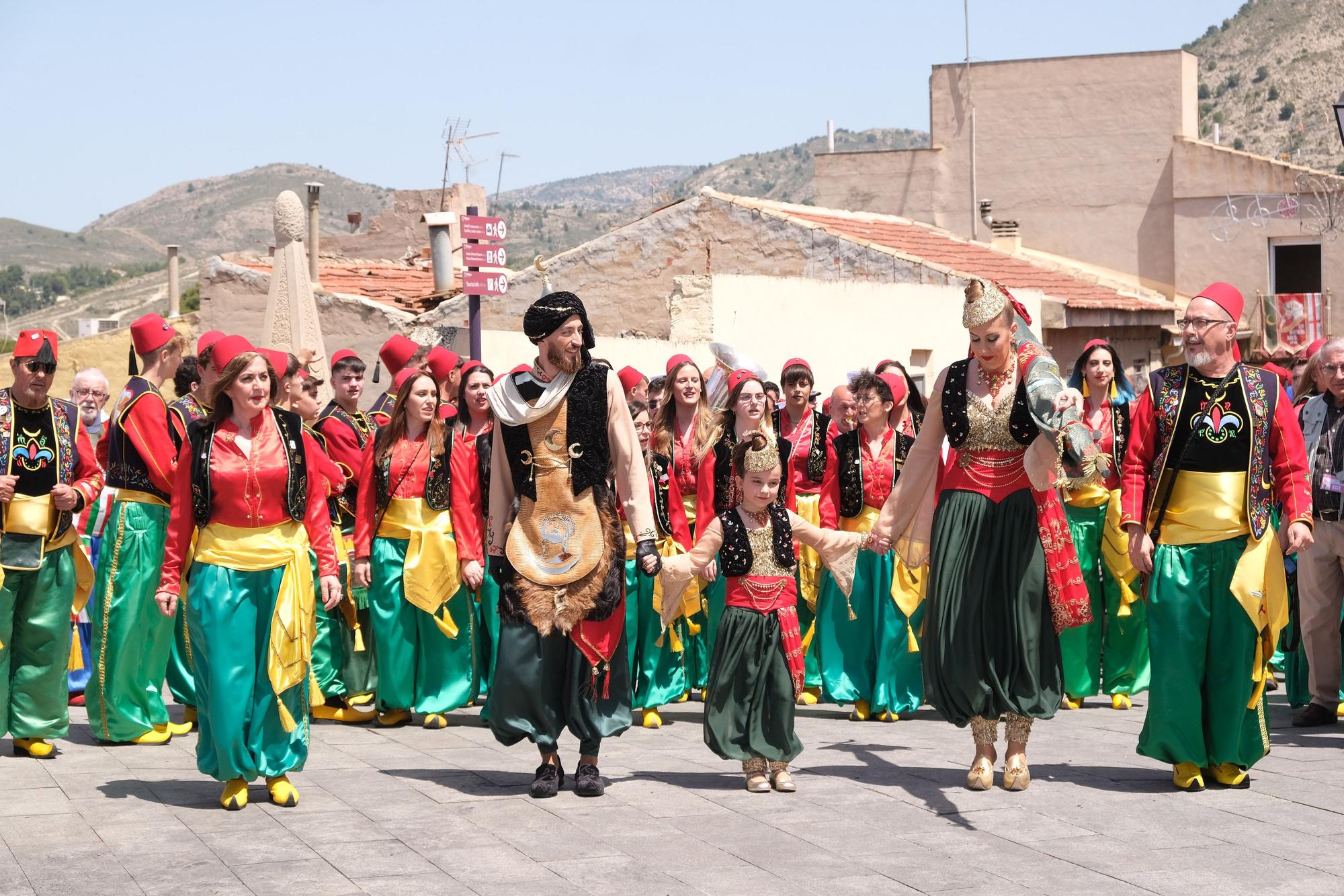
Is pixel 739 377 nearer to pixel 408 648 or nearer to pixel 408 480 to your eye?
pixel 408 480

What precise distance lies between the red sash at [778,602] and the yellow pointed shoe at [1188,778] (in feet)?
5.46

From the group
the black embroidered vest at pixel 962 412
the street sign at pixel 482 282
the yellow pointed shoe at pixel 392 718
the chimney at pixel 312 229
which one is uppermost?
the chimney at pixel 312 229

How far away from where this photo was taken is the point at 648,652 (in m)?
9.61

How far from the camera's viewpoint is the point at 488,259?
13203 millimetres

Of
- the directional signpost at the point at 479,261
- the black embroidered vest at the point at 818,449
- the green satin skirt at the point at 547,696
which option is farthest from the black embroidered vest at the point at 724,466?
the directional signpost at the point at 479,261

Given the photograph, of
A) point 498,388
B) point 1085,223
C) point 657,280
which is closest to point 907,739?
point 498,388

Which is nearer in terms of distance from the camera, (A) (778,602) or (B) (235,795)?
(B) (235,795)

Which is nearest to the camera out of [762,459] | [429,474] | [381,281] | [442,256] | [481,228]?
[762,459]

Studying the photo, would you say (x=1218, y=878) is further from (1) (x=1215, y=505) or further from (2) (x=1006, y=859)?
(1) (x=1215, y=505)

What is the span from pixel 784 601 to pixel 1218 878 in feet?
7.81

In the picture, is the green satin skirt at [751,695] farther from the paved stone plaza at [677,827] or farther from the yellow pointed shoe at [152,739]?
the yellow pointed shoe at [152,739]

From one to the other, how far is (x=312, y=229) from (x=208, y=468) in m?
20.6

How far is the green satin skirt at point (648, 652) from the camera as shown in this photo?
9469 mm

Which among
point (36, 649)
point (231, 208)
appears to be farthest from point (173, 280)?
point (231, 208)
